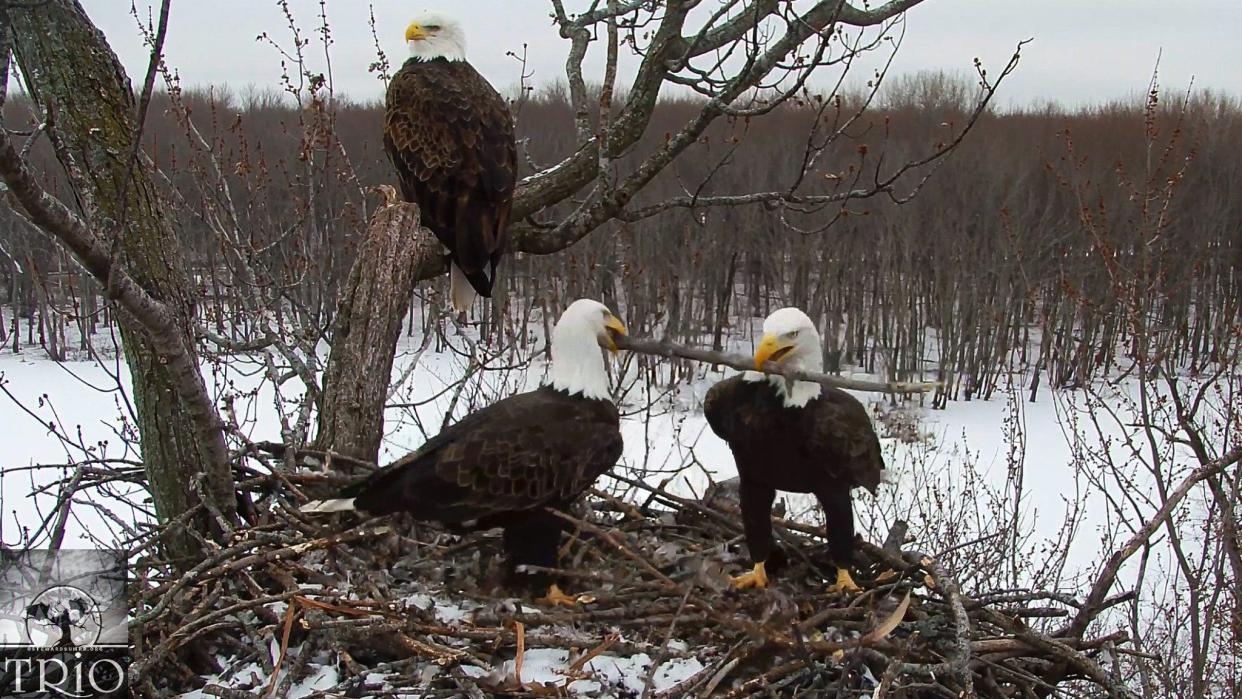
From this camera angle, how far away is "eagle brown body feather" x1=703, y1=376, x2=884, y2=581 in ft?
10.1

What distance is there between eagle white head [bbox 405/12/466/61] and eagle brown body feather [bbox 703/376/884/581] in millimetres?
2182

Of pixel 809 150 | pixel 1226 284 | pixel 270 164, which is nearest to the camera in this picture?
pixel 809 150

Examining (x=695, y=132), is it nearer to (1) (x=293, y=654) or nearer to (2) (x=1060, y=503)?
(1) (x=293, y=654)

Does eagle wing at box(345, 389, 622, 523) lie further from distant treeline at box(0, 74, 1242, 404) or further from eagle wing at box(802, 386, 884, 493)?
distant treeline at box(0, 74, 1242, 404)

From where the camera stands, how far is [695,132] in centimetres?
385

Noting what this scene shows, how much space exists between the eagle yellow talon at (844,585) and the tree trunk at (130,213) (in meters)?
1.97

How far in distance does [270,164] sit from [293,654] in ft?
46.8

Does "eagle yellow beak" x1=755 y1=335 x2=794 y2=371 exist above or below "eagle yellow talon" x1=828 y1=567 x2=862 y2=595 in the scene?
above

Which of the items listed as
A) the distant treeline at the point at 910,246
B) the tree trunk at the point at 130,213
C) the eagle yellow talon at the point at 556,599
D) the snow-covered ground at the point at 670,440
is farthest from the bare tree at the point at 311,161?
the distant treeline at the point at 910,246

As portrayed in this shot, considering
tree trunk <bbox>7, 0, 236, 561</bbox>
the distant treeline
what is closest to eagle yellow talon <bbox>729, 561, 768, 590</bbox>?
tree trunk <bbox>7, 0, 236, 561</bbox>

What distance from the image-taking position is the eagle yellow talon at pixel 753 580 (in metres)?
3.23

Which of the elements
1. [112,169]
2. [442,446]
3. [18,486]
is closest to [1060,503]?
[442,446]

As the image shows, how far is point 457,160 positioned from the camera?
398 centimetres

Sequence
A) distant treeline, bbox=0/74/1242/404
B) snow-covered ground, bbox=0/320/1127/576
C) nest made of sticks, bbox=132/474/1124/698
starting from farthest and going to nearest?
1. distant treeline, bbox=0/74/1242/404
2. snow-covered ground, bbox=0/320/1127/576
3. nest made of sticks, bbox=132/474/1124/698
